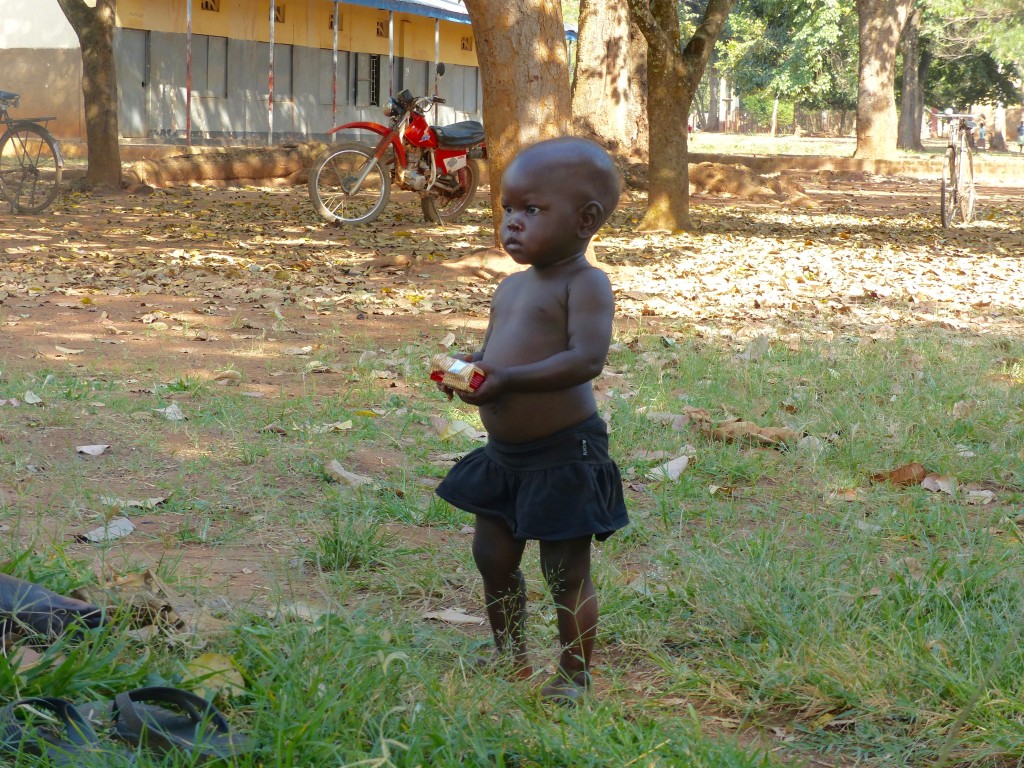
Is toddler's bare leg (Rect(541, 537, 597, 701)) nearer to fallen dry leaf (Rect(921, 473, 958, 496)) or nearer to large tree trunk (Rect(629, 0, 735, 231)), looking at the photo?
fallen dry leaf (Rect(921, 473, 958, 496))

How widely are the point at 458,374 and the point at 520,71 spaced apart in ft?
22.5

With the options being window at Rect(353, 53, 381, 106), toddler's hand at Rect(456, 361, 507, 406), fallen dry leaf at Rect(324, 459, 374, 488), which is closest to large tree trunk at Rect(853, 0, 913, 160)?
window at Rect(353, 53, 381, 106)

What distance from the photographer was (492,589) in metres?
2.65

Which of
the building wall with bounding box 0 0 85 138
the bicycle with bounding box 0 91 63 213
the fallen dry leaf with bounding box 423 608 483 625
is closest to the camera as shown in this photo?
the fallen dry leaf with bounding box 423 608 483 625

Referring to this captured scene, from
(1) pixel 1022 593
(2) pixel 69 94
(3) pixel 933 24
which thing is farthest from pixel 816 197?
(3) pixel 933 24

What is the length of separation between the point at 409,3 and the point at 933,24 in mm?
21642

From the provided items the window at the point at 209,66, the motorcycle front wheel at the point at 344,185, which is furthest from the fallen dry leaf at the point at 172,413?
the window at the point at 209,66

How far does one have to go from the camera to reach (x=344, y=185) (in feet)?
40.1

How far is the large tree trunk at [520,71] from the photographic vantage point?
28.6ft

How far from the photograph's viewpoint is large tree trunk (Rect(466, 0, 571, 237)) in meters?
8.73

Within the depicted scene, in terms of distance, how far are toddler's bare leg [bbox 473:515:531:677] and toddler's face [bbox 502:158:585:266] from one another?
622 mm

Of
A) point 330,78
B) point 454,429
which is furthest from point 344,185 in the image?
point 330,78

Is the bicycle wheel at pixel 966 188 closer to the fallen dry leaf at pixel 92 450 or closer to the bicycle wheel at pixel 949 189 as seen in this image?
the bicycle wheel at pixel 949 189

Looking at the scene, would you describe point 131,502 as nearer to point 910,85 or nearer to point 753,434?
point 753,434
